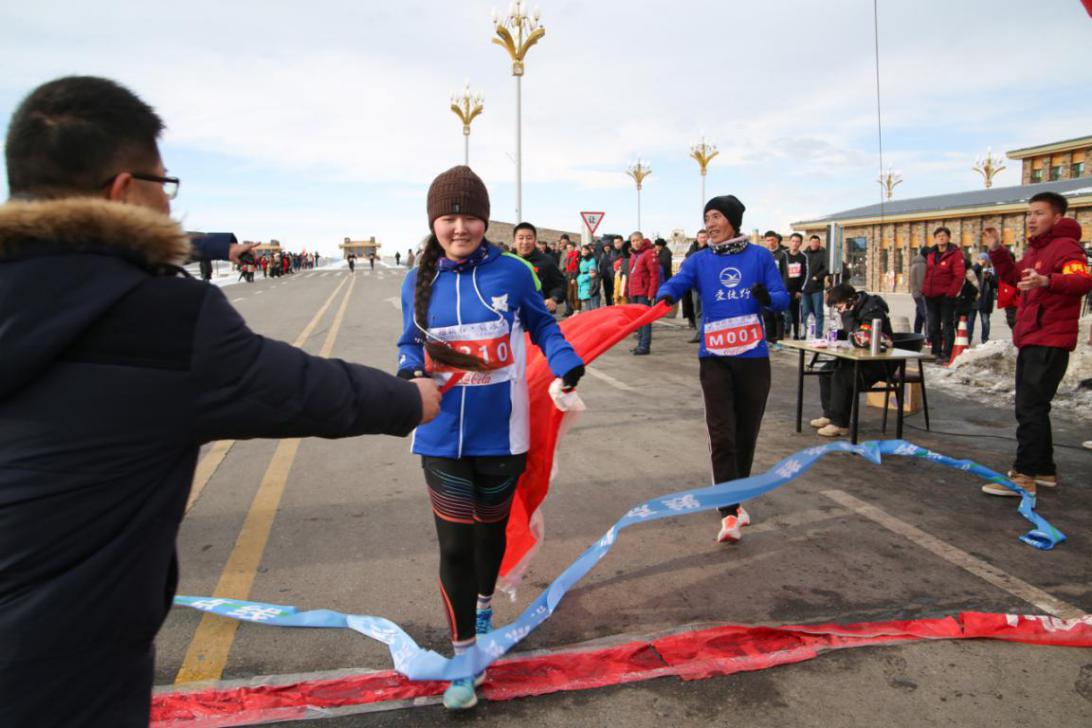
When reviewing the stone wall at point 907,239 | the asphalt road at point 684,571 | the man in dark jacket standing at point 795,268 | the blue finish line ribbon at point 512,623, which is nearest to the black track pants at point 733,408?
the blue finish line ribbon at point 512,623

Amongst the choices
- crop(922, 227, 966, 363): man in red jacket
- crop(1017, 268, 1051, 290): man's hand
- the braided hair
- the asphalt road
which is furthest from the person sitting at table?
the braided hair

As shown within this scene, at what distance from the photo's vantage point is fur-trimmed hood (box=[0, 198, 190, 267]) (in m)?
1.25

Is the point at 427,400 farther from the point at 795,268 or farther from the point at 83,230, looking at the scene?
the point at 795,268

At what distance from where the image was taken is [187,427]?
1379 mm

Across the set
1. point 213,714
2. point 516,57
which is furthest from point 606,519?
point 516,57

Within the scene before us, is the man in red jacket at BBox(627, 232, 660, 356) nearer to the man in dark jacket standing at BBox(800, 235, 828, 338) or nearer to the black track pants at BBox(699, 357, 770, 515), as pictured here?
the man in dark jacket standing at BBox(800, 235, 828, 338)

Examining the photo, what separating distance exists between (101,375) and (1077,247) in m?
6.31

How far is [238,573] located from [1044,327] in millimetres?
5838

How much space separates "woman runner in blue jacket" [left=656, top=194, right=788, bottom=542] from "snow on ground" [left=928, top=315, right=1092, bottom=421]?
5.54 m

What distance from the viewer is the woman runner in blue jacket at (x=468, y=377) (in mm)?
2852

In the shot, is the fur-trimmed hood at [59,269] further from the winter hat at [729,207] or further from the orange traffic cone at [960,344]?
the orange traffic cone at [960,344]

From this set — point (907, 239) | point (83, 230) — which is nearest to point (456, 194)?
point (83, 230)

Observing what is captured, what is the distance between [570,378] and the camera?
2924 millimetres

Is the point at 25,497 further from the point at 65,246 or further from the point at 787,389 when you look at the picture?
the point at 787,389
